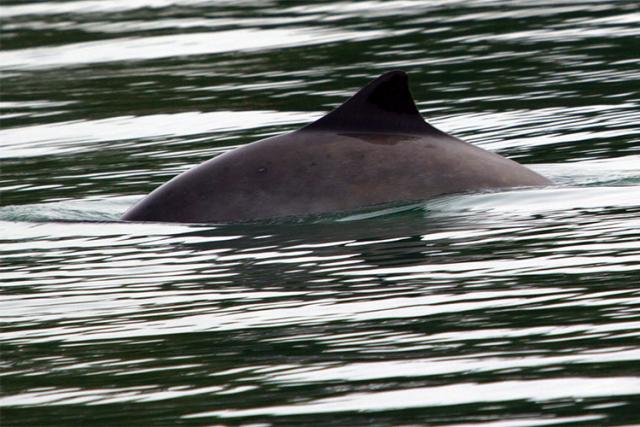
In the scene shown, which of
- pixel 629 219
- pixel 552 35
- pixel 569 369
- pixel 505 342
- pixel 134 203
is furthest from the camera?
pixel 552 35

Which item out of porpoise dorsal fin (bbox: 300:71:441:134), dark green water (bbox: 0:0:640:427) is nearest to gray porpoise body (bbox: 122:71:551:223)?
porpoise dorsal fin (bbox: 300:71:441:134)

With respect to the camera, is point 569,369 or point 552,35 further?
point 552,35

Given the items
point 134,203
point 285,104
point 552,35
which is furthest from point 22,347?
point 552,35

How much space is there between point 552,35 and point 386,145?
29.7 ft

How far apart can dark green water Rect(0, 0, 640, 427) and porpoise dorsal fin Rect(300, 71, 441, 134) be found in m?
0.55

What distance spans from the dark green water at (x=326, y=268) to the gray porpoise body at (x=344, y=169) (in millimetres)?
183

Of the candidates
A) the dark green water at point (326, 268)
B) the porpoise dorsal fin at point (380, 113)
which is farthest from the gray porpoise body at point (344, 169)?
the dark green water at point (326, 268)

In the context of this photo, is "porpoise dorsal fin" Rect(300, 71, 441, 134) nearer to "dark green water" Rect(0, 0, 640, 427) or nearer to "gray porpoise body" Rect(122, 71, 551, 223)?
"gray porpoise body" Rect(122, 71, 551, 223)

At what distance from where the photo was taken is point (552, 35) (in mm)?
17984

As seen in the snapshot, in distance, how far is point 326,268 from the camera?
24.9ft

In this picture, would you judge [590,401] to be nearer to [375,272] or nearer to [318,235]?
[375,272]

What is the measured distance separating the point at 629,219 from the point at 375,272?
1715mm

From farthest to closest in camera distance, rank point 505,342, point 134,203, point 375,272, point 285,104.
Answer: point 285,104 < point 134,203 < point 375,272 < point 505,342

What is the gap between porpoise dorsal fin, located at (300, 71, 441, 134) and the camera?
29.8 feet
